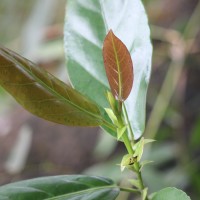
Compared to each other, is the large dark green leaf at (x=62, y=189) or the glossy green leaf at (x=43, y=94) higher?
the glossy green leaf at (x=43, y=94)

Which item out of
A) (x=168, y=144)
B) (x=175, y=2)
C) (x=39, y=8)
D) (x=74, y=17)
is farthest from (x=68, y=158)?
(x=74, y=17)

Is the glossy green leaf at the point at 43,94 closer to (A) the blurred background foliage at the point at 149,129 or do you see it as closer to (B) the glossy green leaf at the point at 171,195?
(B) the glossy green leaf at the point at 171,195

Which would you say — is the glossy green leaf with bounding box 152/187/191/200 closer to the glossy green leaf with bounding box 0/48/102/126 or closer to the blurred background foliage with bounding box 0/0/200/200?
the glossy green leaf with bounding box 0/48/102/126

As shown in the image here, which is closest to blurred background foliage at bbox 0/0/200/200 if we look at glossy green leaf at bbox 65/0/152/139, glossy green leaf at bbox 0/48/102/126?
glossy green leaf at bbox 65/0/152/139

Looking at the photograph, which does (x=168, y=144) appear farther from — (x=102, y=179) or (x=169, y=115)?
(x=102, y=179)

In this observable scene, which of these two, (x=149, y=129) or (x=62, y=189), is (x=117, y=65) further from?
(x=149, y=129)

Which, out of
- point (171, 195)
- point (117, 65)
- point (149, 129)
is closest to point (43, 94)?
point (117, 65)

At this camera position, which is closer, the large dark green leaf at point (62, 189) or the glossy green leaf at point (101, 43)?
the large dark green leaf at point (62, 189)

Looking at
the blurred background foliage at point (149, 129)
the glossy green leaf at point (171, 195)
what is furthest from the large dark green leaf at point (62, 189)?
the blurred background foliage at point (149, 129)
